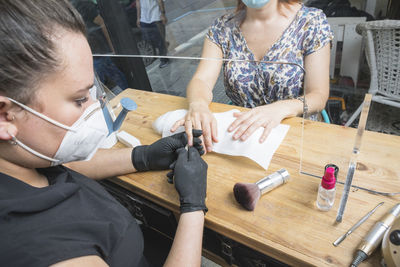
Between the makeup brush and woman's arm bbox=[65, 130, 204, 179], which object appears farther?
woman's arm bbox=[65, 130, 204, 179]

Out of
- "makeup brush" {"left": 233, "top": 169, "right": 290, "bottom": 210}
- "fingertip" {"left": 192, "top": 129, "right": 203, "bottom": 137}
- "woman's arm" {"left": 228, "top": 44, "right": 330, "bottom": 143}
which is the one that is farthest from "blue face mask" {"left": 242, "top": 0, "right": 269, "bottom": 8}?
"makeup brush" {"left": 233, "top": 169, "right": 290, "bottom": 210}

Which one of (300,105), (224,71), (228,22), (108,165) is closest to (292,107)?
(300,105)

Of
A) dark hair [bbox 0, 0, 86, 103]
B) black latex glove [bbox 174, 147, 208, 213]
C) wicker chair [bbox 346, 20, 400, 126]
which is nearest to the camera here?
dark hair [bbox 0, 0, 86, 103]

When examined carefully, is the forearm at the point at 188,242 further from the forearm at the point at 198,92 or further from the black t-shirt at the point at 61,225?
the forearm at the point at 198,92

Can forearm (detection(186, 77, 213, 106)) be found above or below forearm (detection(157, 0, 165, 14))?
below

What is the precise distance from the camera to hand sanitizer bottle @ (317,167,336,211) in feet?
1.79

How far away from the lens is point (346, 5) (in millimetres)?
2387

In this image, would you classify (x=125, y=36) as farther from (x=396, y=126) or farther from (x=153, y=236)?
(x=396, y=126)

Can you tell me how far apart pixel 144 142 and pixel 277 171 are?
21.1 inches

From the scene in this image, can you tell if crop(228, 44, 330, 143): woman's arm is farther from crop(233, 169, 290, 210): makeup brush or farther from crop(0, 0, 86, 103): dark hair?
crop(0, 0, 86, 103): dark hair

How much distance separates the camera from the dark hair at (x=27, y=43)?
428 millimetres

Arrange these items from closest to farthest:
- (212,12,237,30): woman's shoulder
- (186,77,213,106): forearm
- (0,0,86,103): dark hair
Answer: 1. (0,0,86,103): dark hair
2. (186,77,213,106): forearm
3. (212,12,237,30): woman's shoulder

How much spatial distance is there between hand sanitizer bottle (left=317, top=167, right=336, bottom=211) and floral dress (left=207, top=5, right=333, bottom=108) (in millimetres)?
652

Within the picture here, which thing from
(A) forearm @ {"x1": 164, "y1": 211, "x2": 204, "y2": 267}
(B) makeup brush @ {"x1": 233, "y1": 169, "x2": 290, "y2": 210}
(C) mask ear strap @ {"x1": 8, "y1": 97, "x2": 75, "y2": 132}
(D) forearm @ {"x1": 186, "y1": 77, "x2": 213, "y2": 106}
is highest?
(C) mask ear strap @ {"x1": 8, "y1": 97, "x2": 75, "y2": 132}
